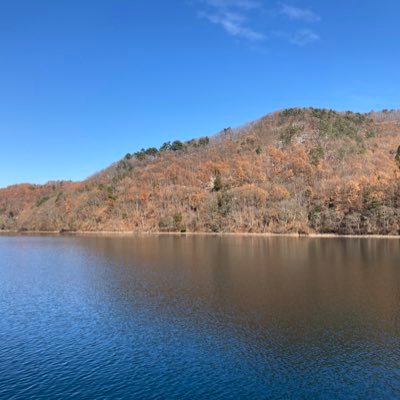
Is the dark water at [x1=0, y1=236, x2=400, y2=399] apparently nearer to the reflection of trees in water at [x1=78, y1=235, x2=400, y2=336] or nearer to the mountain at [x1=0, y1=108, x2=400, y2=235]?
the reflection of trees in water at [x1=78, y1=235, x2=400, y2=336]

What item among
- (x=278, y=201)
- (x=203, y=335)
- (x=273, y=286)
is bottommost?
(x=203, y=335)

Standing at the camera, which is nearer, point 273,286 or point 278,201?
point 273,286

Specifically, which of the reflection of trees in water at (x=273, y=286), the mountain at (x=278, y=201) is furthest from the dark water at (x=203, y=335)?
the mountain at (x=278, y=201)

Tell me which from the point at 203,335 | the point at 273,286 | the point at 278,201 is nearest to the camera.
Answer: the point at 203,335

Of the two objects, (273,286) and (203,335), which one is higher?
(273,286)

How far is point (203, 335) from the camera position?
26562 mm

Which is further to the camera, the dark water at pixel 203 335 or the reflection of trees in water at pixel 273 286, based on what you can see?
the reflection of trees in water at pixel 273 286

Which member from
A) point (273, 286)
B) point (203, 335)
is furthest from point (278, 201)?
point (203, 335)

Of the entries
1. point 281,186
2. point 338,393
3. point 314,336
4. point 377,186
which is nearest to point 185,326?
point 314,336

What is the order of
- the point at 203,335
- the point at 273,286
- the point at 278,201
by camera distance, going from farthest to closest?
1. the point at 278,201
2. the point at 273,286
3. the point at 203,335

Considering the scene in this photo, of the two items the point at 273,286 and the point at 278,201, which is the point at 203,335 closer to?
the point at 273,286

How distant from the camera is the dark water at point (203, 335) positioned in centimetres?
1902

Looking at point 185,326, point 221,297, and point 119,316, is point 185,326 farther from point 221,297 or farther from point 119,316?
point 221,297

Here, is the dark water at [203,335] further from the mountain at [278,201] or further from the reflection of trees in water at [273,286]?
the mountain at [278,201]
